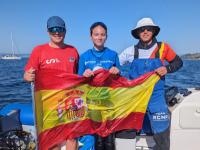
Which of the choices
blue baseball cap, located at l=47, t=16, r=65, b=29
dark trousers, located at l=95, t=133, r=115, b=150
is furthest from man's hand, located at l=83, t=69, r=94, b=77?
dark trousers, located at l=95, t=133, r=115, b=150

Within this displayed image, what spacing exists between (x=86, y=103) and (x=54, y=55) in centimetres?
78

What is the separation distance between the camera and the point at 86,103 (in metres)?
4.45

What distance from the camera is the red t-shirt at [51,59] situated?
4.33 meters

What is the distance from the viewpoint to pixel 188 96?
489 cm

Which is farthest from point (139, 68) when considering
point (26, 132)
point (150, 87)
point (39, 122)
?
point (26, 132)

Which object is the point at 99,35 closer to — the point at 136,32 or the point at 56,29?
the point at 56,29

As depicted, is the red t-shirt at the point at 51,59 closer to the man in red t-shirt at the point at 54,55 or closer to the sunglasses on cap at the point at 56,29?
the man in red t-shirt at the point at 54,55

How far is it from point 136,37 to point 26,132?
2.24m

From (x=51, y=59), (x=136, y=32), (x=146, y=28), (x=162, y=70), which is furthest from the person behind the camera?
(x=136, y=32)

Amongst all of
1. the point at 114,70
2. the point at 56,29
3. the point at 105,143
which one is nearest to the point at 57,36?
the point at 56,29

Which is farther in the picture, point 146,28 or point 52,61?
point 146,28

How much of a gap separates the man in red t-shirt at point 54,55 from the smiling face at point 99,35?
0.38 metres

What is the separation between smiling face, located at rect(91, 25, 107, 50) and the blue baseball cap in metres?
0.43

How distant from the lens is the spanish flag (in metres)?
4.20
